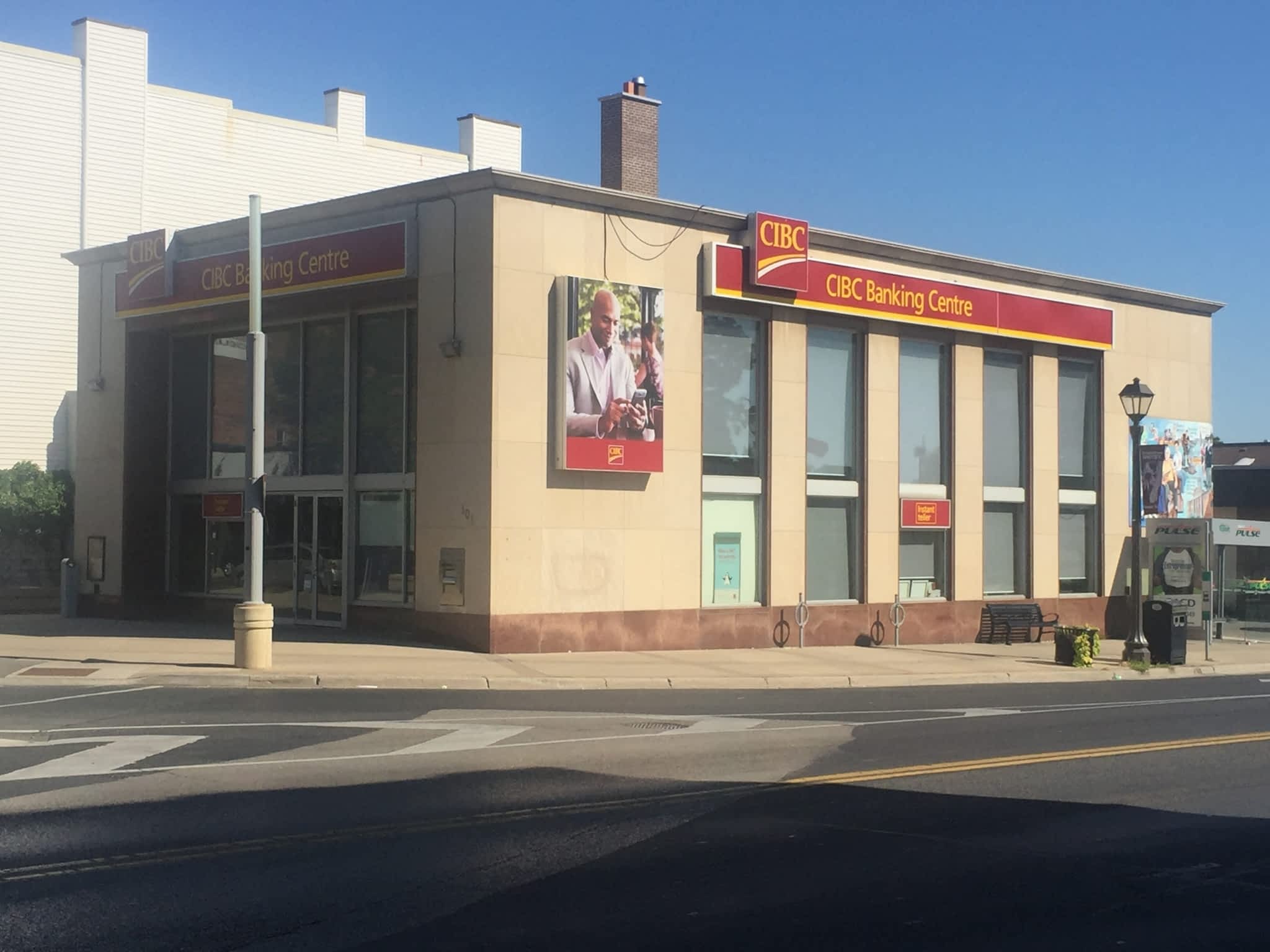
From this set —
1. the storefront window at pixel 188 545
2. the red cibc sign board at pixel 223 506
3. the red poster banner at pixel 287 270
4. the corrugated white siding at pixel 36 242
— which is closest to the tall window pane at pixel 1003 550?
the red poster banner at pixel 287 270

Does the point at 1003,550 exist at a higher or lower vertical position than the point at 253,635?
higher

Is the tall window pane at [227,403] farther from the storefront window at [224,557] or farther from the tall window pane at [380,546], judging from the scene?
the tall window pane at [380,546]

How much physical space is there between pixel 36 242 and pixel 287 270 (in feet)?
58.6

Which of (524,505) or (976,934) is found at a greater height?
(524,505)

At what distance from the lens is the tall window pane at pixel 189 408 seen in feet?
91.7

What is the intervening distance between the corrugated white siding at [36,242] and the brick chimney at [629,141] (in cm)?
1892

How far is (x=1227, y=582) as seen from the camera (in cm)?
4012

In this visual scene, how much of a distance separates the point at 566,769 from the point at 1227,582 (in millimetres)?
34028

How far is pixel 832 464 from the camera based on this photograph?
1067 inches

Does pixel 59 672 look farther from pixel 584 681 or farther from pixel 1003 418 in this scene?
pixel 1003 418

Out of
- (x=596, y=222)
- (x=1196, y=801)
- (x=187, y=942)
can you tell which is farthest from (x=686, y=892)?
(x=596, y=222)

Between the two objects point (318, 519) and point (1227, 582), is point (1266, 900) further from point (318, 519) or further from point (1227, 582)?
point (1227, 582)

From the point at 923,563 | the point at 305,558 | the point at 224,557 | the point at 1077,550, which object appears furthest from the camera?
the point at 1077,550

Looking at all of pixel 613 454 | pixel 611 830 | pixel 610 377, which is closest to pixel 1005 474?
pixel 613 454
